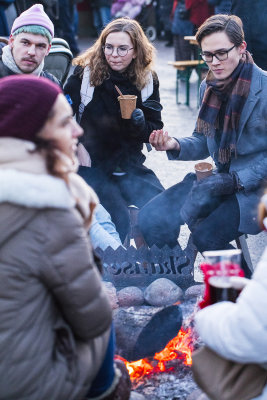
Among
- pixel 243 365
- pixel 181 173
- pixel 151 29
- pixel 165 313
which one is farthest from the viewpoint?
pixel 151 29

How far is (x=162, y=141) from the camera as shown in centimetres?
390

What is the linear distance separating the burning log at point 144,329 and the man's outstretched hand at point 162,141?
114cm

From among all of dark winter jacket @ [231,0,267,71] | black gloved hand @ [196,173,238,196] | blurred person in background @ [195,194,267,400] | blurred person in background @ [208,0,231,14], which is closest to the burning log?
black gloved hand @ [196,173,238,196]

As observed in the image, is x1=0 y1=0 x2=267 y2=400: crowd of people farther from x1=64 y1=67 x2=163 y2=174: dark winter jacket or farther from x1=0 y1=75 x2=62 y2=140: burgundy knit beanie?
x1=64 y1=67 x2=163 y2=174: dark winter jacket

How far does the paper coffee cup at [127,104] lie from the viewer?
3.97 metres

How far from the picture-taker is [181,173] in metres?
6.20

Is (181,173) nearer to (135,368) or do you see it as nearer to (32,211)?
(135,368)

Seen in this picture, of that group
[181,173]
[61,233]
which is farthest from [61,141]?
[181,173]

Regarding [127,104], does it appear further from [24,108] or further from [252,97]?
[24,108]

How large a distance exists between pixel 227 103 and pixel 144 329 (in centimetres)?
158

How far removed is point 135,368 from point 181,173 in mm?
3414

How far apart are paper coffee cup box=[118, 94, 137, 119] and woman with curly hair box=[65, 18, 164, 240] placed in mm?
140

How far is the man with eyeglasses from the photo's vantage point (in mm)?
3613

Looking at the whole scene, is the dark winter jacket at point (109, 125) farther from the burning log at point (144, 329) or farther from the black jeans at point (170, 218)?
the burning log at point (144, 329)
